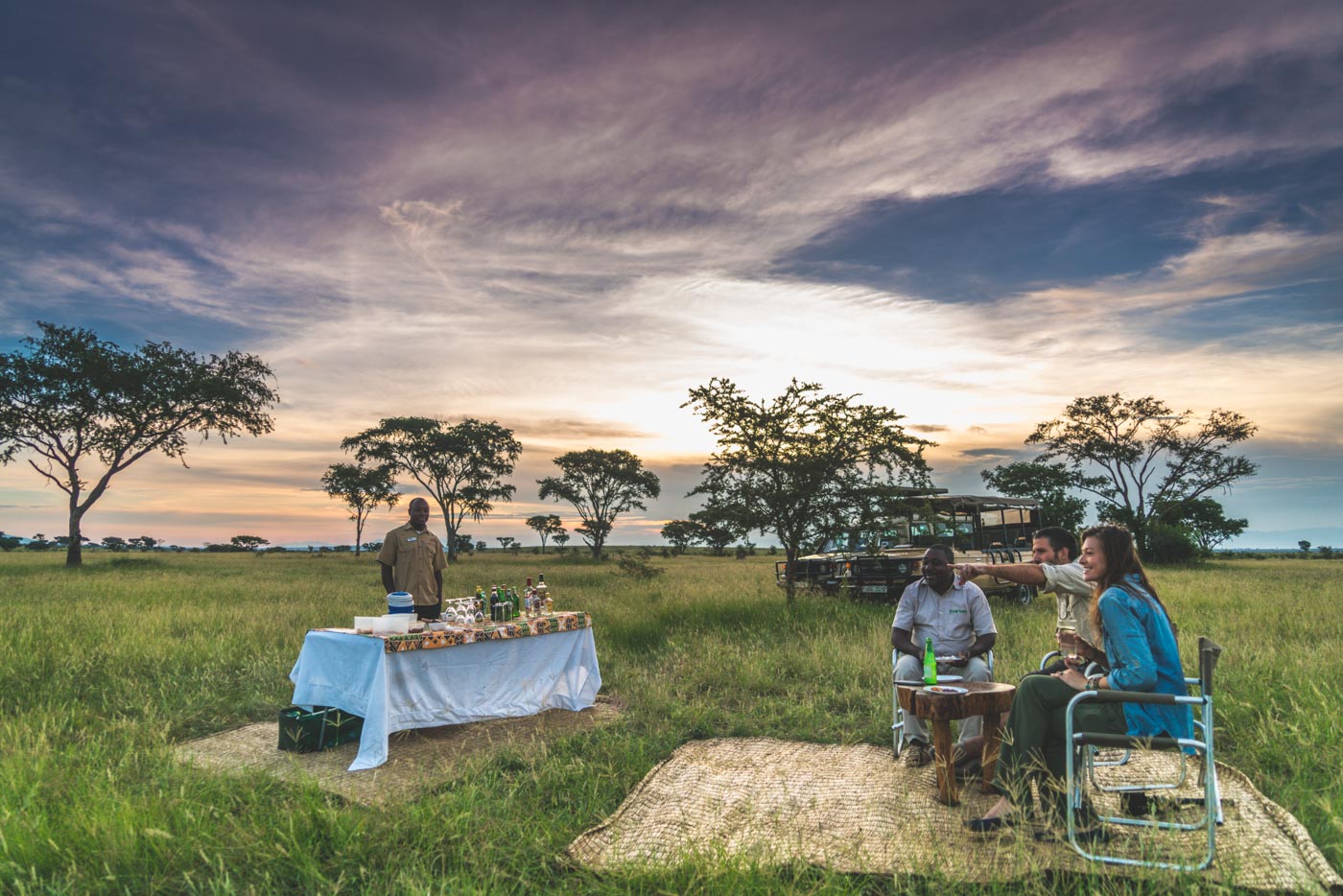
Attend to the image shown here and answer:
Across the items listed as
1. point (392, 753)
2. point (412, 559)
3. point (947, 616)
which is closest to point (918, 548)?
point (947, 616)

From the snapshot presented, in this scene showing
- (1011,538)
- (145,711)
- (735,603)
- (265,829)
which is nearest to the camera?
(265,829)

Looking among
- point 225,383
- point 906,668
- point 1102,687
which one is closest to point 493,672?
point 906,668

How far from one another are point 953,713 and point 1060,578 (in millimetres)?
1659

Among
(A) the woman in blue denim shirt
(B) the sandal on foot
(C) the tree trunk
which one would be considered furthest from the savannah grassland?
(C) the tree trunk

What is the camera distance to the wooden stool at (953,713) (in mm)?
4555

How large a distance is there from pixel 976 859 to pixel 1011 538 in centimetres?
1415

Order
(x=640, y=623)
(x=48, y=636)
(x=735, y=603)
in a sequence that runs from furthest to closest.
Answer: (x=735, y=603)
(x=640, y=623)
(x=48, y=636)

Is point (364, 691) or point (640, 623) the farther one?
point (640, 623)

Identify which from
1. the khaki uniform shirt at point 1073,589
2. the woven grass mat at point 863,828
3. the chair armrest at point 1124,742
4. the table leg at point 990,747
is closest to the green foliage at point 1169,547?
the woven grass mat at point 863,828

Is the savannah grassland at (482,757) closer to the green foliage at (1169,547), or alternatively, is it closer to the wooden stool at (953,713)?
the wooden stool at (953,713)

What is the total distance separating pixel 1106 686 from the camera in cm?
406

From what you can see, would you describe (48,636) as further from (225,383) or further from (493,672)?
(225,383)

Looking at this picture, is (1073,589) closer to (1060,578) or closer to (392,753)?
(1060,578)

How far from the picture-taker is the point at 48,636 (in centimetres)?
984
